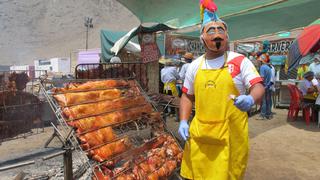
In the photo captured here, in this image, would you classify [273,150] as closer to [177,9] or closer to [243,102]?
[177,9]

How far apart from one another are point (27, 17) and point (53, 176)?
272ft

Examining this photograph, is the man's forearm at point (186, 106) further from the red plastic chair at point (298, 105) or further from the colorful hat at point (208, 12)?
the red plastic chair at point (298, 105)

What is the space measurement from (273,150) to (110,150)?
405 cm

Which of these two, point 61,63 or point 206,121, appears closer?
point 206,121

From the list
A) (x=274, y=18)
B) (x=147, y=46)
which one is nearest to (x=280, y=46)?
(x=274, y=18)

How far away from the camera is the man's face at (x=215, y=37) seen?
9.96ft

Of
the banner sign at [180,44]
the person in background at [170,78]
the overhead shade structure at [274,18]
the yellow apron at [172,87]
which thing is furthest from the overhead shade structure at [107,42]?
the overhead shade structure at [274,18]

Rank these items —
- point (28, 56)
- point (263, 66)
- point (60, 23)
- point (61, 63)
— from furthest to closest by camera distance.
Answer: point (60, 23) < point (28, 56) < point (61, 63) < point (263, 66)

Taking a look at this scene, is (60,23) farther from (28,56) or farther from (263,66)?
(263,66)

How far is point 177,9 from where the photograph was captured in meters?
8.66

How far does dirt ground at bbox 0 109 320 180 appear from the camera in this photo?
5.46 m

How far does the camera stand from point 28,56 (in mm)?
63531

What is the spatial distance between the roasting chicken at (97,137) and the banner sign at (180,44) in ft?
25.8

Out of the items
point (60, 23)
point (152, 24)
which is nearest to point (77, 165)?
point (152, 24)
